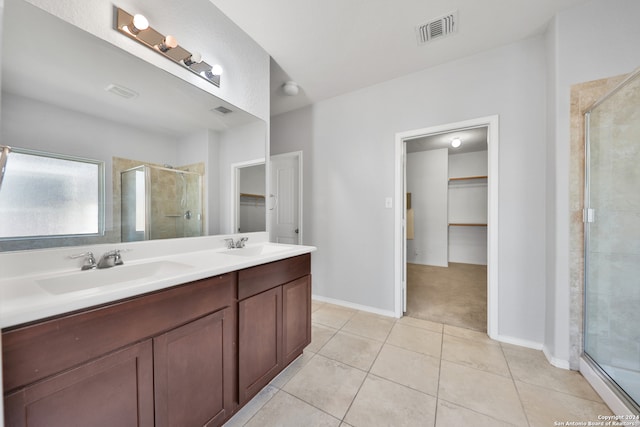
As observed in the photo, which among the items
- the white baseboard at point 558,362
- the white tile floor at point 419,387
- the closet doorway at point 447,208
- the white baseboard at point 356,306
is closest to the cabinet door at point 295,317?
the white tile floor at point 419,387

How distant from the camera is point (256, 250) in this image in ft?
6.06

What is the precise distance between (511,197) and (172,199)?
2688 mm

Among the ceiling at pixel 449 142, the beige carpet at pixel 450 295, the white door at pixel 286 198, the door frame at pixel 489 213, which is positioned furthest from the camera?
the ceiling at pixel 449 142

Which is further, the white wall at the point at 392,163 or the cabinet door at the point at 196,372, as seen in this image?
the white wall at the point at 392,163

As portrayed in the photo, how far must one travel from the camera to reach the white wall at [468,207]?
15.6 ft

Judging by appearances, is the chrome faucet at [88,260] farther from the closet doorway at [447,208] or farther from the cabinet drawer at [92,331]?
the closet doorway at [447,208]

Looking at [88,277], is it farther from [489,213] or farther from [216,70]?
[489,213]

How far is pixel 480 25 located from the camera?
1.82 meters

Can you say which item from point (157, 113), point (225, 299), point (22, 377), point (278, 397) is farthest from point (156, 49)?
point (278, 397)

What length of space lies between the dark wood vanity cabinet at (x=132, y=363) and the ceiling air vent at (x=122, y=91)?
3.63 ft

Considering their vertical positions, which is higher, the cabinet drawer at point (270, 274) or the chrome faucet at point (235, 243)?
the chrome faucet at point (235, 243)

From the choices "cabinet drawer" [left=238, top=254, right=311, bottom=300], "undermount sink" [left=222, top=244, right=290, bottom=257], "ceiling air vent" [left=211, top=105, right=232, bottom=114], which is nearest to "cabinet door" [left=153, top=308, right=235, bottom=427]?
"cabinet drawer" [left=238, top=254, right=311, bottom=300]

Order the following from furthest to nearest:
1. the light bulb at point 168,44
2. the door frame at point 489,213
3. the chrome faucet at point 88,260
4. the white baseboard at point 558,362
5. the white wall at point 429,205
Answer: the white wall at point 429,205 < the door frame at point 489,213 < the white baseboard at point 558,362 < the light bulb at point 168,44 < the chrome faucet at point 88,260

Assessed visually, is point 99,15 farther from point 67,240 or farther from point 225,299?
point 225,299
